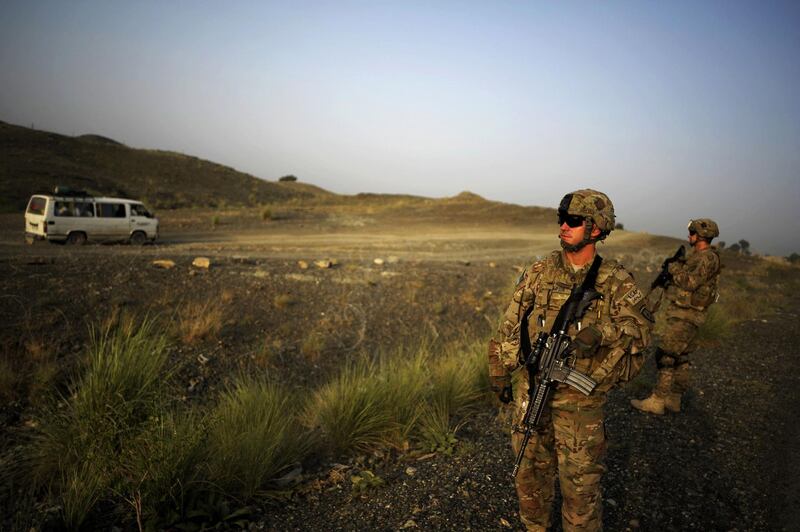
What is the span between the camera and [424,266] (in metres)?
12.6

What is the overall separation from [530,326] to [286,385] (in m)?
4.40

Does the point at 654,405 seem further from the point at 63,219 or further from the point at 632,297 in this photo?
the point at 63,219

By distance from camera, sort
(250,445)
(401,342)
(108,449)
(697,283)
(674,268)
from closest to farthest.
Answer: (108,449) < (250,445) < (697,283) < (674,268) < (401,342)

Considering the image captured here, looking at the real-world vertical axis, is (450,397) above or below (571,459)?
below

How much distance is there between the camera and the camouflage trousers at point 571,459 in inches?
98.3

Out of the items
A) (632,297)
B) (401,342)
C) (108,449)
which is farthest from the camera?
(401,342)

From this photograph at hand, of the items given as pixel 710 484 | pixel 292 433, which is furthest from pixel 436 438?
pixel 710 484

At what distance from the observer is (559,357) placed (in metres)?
2.52

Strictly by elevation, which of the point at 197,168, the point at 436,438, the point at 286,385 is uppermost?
the point at 197,168

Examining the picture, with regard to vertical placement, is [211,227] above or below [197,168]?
below

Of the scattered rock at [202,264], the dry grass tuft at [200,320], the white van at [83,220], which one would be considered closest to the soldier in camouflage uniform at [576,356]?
the dry grass tuft at [200,320]

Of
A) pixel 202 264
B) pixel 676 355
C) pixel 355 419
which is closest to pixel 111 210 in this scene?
pixel 202 264

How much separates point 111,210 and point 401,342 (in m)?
10.5

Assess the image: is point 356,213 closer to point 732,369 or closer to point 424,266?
point 424,266
